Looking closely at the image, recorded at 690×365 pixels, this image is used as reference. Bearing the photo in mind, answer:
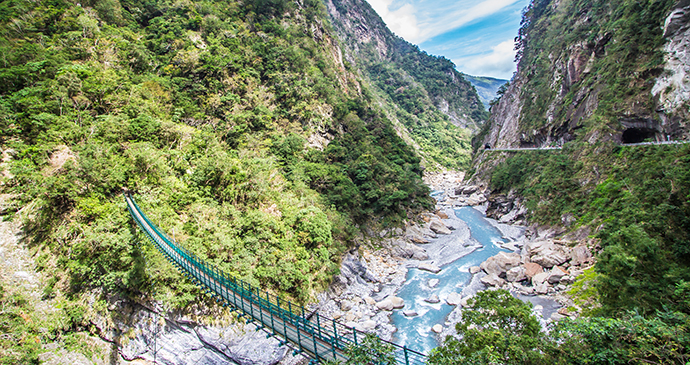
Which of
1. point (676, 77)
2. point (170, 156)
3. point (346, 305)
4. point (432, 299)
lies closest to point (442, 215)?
point (432, 299)

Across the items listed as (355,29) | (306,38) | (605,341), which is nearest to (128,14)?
(306,38)

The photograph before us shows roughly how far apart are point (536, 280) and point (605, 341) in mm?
14301

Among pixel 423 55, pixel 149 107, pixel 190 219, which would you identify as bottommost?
pixel 190 219

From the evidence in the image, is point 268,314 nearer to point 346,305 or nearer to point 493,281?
point 346,305

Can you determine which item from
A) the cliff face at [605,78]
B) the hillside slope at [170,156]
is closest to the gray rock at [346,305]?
the hillside slope at [170,156]

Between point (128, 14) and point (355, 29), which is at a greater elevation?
point (355, 29)

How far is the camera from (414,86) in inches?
4274

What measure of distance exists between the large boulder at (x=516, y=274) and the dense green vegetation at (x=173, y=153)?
40.9ft

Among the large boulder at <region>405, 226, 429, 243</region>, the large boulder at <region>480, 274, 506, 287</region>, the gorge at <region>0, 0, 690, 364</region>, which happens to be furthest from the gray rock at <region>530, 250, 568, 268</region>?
the large boulder at <region>405, 226, 429, 243</region>

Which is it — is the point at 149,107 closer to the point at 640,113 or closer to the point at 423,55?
the point at 640,113

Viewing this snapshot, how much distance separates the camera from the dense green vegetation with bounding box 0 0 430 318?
12.0 meters

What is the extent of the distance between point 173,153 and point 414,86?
349 feet

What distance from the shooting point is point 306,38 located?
44.3 m

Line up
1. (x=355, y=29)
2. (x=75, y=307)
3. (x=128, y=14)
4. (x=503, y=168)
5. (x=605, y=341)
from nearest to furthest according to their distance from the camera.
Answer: (x=605, y=341) → (x=75, y=307) → (x=128, y=14) → (x=503, y=168) → (x=355, y=29)
